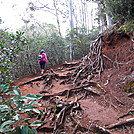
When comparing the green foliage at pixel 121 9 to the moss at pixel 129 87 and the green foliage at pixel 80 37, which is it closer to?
the moss at pixel 129 87

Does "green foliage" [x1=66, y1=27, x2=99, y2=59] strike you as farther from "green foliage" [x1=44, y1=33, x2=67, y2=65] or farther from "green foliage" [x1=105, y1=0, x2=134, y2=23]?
"green foliage" [x1=105, y1=0, x2=134, y2=23]

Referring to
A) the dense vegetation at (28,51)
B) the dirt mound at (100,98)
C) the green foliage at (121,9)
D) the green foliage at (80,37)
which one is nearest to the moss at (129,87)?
the dirt mound at (100,98)

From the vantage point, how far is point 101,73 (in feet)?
17.1

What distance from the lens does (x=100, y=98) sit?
12.4 ft

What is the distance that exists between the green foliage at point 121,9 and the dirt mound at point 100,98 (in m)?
0.67

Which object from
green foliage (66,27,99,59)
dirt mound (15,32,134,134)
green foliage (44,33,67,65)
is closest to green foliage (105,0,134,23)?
dirt mound (15,32,134,134)

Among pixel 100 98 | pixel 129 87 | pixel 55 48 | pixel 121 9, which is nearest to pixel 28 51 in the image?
pixel 55 48

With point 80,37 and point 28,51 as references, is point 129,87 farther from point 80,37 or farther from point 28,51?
point 80,37

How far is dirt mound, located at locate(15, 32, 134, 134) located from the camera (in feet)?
9.04

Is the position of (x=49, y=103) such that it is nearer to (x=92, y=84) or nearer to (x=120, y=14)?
(x=92, y=84)

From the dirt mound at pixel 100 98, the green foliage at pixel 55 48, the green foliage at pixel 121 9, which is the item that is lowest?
the dirt mound at pixel 100 98

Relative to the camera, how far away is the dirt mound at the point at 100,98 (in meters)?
2.76

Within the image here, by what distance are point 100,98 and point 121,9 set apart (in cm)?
360

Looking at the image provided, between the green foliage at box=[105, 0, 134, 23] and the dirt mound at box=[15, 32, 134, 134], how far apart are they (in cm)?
67
